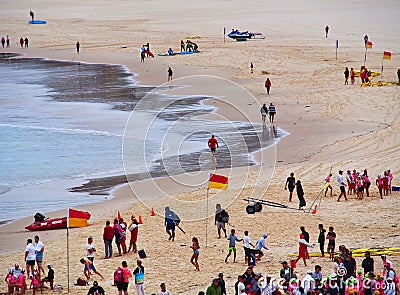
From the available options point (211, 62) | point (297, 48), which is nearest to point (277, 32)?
point (297, 48)

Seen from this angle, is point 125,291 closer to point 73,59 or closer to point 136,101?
point 136,101

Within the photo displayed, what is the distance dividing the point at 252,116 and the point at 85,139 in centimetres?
901

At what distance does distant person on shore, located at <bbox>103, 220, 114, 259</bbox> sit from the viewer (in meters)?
20.9

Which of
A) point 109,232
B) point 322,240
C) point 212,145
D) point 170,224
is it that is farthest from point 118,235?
point 212,145

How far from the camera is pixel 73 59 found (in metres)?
62.4

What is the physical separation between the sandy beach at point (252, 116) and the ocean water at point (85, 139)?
3.76ft

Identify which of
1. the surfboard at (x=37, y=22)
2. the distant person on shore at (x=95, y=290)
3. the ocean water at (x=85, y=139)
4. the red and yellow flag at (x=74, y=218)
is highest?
the surfboard at (x=37, y=22)

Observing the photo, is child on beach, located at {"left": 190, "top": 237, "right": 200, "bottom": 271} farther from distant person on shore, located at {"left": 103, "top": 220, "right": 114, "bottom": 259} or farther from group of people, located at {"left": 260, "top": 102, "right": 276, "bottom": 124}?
group of people, located at {"left": 260, "top": 102, "right": 276, "bottom": 124}

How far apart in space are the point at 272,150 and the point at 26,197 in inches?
443

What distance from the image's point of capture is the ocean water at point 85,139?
99.4 feet

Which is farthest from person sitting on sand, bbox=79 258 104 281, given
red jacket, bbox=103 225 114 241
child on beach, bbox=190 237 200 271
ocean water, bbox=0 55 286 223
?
ocean water, bbox=0 55 286 223

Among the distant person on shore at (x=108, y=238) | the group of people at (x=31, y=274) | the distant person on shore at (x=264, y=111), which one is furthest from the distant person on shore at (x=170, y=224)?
the distant person on shore at (x=264, y=111)

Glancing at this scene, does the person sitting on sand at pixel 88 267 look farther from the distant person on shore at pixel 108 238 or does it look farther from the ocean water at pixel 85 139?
the ocean water at pixel 85 139

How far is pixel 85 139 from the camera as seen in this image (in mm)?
37500
